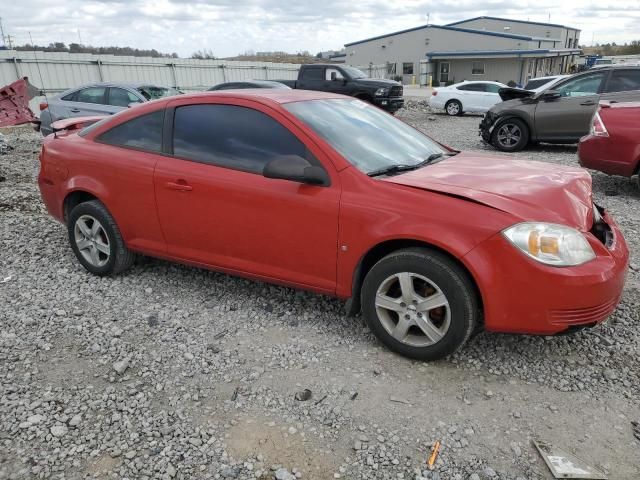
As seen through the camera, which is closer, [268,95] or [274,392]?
[274,392]

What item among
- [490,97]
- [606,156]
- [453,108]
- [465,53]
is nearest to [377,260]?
[606,156]

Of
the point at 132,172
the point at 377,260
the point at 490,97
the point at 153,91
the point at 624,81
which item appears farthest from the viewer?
the point at 490,97

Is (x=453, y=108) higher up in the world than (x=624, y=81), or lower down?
lower down

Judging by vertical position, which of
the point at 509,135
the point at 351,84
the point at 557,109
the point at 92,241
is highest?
the point at 351,84

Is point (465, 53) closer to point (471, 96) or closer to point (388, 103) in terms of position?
point (471, 96)

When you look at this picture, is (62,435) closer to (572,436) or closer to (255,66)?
(572,436)

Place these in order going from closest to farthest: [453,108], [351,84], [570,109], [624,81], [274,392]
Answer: [274,392] → [624,81] → [570,109] → [351,84] → [453,108]

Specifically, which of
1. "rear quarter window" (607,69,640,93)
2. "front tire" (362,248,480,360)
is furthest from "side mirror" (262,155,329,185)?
"rear quarter window" (607,69,640,93)

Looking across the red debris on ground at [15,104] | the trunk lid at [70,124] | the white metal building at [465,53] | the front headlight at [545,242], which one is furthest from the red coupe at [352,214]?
the white metal building at [465,53]

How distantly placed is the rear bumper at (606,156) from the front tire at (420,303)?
16.3 feet

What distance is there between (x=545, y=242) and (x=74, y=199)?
3.84 m

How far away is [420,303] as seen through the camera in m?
2.99

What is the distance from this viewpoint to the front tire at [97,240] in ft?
13.9

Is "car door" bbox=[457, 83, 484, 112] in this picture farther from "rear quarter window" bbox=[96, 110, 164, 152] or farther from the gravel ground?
"rear quarter window" bbox=[96, 110, 164, 152]
